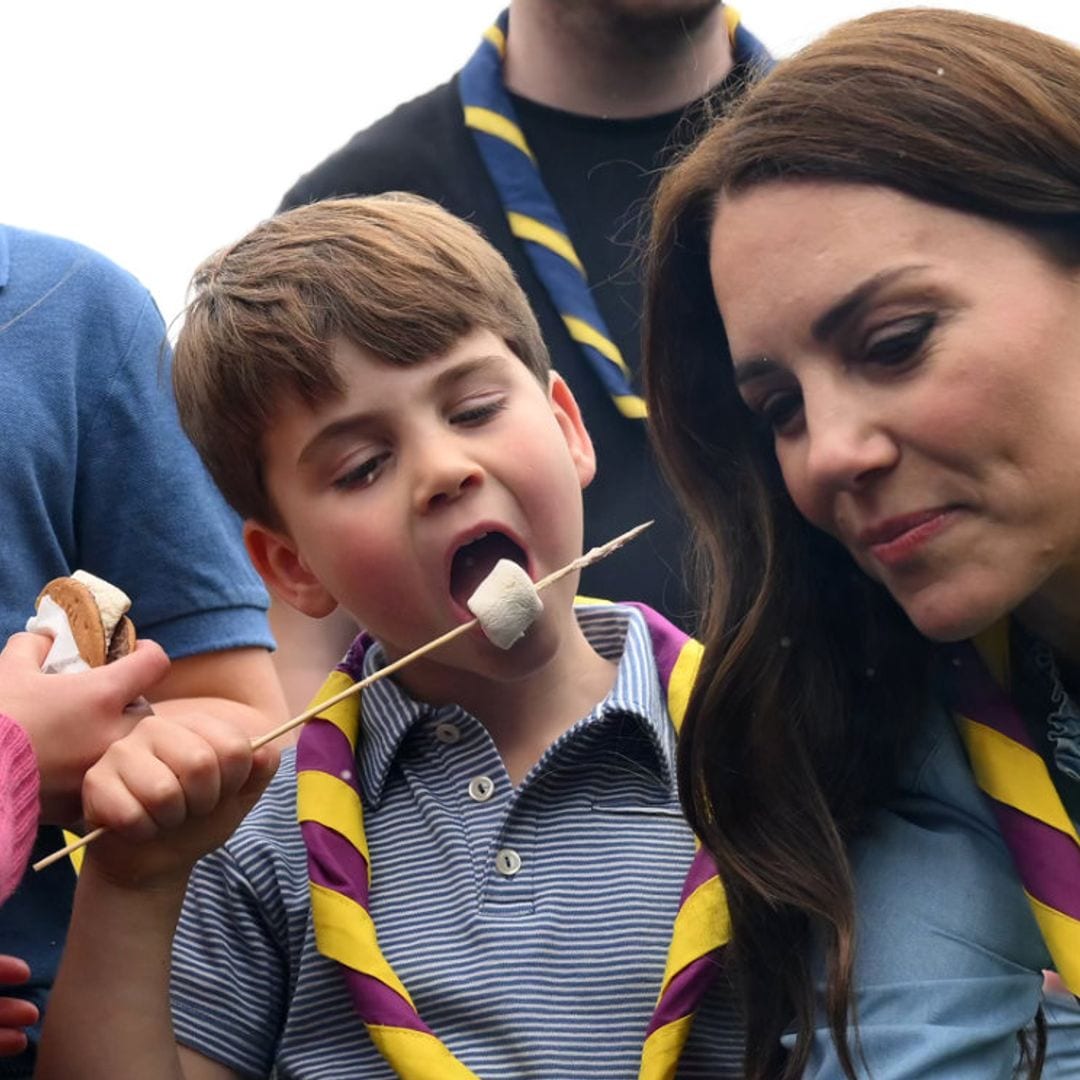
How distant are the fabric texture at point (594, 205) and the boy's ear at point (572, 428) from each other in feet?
0.80

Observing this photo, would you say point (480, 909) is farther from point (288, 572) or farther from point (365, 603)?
point (288, 572)

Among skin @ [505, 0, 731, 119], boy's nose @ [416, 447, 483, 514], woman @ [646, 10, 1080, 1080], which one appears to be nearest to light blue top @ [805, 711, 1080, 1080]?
woman @ [646, 10, 1080, 1080]

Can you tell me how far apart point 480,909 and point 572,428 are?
579 mm

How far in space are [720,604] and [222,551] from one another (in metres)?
0.62

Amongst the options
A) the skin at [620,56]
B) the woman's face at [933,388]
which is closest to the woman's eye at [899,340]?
the woman's face at [933,388]

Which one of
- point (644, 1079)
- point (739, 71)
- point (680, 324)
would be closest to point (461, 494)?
point (680, 324)

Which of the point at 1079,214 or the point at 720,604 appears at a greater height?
the point at 1079,214

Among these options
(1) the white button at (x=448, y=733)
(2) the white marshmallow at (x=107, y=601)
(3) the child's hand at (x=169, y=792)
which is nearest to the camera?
(3) the child's hand at (x=169, y=792)

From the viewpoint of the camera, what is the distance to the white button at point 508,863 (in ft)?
6.95

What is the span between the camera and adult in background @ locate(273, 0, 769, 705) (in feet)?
9.06

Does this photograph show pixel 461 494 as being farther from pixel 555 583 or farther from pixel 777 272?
pixel 777 272

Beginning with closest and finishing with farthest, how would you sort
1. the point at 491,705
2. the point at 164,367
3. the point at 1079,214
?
the point at 1079,214
the point at 491,705
the point at 164,367

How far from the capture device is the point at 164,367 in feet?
7.99

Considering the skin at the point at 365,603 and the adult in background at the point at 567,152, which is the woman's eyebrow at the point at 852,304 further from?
the adult in background at the point at 567,152
